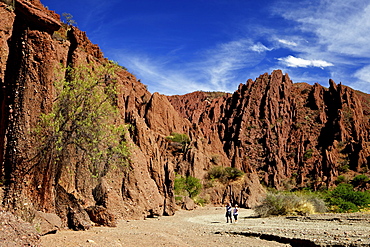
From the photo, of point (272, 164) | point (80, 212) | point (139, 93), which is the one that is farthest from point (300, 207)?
point (272, 164)

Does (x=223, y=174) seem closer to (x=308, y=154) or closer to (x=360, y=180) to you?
(x=360, y=180)

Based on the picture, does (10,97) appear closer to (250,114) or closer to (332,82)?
(250,114)

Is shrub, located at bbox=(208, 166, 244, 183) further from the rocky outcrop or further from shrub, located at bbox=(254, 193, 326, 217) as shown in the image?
shrub, located at bbox=(254, 193, 326, 217)

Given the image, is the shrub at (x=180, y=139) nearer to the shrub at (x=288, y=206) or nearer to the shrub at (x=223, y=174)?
the shrub at (x=223, y=174)

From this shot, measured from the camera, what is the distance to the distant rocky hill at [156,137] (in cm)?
1110

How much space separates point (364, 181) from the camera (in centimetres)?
5400

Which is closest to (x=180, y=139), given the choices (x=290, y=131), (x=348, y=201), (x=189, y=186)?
(x=189, y=186)

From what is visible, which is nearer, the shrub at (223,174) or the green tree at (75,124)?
the green tree at (75,124)

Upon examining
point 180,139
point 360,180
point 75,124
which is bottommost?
point 360,180

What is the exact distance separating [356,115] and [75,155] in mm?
80561

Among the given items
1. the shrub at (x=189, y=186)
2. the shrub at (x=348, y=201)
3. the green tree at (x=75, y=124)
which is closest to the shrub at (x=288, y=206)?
the shrub at (x=348, y=201)

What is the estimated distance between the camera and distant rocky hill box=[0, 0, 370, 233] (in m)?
11.1

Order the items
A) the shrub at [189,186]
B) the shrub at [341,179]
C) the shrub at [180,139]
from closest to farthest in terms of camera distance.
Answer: the shrub at [189,186] → the shrub at [180,139] → the shrub at [341,179]

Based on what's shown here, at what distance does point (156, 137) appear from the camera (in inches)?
2094
